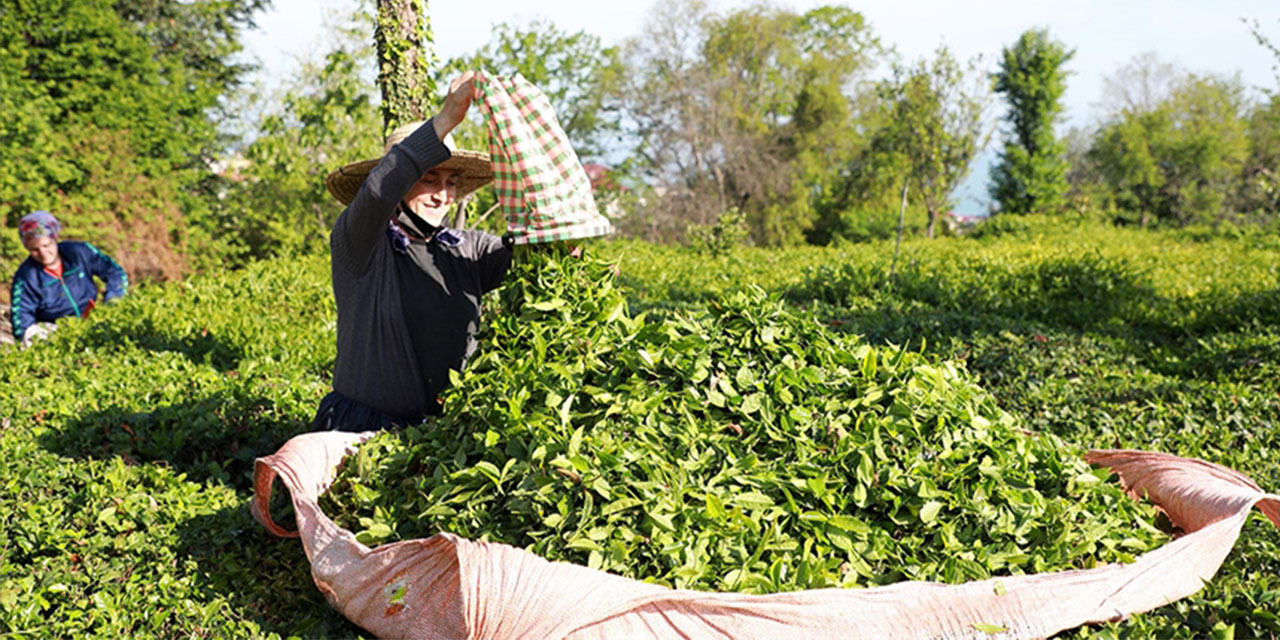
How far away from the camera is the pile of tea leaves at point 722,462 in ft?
7.75

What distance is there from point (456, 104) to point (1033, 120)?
27241 millimetres

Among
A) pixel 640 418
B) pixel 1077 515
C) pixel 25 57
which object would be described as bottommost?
pixel 1077 515

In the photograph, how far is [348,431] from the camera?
3.18 meters

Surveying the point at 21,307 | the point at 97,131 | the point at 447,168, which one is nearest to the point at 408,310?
the point at 447,168

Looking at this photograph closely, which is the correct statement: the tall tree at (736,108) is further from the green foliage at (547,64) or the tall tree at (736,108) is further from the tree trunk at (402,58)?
the tree trunk at (402,58)

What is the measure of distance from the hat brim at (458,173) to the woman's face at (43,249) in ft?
13.3

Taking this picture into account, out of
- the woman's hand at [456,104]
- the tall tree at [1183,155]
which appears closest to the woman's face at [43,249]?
the woman's hand at [456,104]

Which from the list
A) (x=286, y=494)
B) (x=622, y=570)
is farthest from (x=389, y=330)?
(x=622, y=570)

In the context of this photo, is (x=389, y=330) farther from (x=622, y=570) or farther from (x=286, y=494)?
(x=622, y=570)

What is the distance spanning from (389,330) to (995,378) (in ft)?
11.4

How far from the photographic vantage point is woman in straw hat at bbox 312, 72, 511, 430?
3.03 metres

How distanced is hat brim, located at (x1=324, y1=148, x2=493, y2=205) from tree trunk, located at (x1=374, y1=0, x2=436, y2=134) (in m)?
1.48

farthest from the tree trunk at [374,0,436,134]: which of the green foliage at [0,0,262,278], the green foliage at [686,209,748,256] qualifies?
the green foliage at [686,209,748,256]

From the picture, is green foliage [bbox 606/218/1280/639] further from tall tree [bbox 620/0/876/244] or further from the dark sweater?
tall tree [bbox 620/0/876/244]
